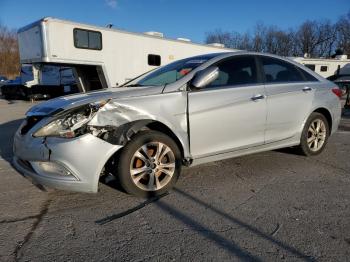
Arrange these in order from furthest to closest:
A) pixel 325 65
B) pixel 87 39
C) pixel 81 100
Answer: pixel 325 65 → pixel 87 39 → pixel 81 100

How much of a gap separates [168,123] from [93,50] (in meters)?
8.56

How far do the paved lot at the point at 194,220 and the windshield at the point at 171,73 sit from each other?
49.6 inches

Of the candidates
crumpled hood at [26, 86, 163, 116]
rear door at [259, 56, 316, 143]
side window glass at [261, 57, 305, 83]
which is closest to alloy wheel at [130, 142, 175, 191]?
crumpled hood at [26, 86, 163, 116]

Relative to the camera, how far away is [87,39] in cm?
1115

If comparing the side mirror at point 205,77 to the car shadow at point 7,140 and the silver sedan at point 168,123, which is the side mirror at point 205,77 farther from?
the car shadow at point 7,140

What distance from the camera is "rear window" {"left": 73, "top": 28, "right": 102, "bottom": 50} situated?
10.9 metres

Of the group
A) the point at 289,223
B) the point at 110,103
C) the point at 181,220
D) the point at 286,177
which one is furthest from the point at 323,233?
the point at 110,103

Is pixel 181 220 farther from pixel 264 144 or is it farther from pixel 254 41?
pixel 254 41

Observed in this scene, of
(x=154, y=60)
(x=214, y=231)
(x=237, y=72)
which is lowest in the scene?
(x=214, y=231)

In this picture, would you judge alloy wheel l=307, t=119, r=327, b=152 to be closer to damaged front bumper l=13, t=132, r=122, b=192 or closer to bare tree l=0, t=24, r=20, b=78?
damaged front bumper l=13, t=132, r=122, b=192

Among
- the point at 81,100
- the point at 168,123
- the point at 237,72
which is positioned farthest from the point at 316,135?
the point at 81,100

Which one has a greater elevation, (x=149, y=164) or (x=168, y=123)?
(x=168, y=123)

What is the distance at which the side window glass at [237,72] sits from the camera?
4.20 metres

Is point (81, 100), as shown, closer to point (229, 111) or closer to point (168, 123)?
point (168, 123)
